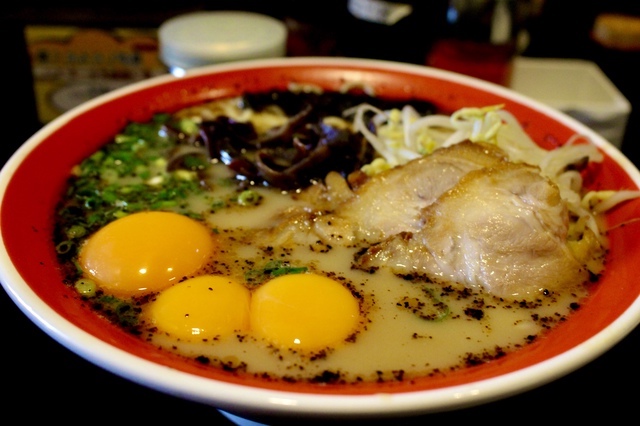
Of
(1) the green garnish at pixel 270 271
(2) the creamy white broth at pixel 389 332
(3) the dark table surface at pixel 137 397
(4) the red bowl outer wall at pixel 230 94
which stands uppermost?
(4) the red bowl outer wall at pixel 230 94

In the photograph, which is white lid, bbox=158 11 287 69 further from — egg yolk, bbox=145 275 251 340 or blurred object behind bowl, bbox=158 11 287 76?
egg yolk, bbox=145 275 251 340

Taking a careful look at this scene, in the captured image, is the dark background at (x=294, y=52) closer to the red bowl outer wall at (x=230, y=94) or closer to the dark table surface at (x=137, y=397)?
the dark table surface at (x=137, y=397)

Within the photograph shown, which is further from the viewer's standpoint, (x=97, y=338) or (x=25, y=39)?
(x=25, y=39)

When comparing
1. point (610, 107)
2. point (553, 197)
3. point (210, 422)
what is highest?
point (553, 197)

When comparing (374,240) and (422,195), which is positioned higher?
(422,195)

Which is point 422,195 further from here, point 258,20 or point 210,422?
point 258,20

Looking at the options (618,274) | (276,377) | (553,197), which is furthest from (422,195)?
(276,377)

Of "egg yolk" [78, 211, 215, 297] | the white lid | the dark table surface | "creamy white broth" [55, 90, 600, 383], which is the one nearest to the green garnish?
"creamy white broth" [55, 90, 600, 383]

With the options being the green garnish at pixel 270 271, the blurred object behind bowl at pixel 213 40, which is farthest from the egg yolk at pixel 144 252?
the blurred object behind bowl at pixel 213 40
